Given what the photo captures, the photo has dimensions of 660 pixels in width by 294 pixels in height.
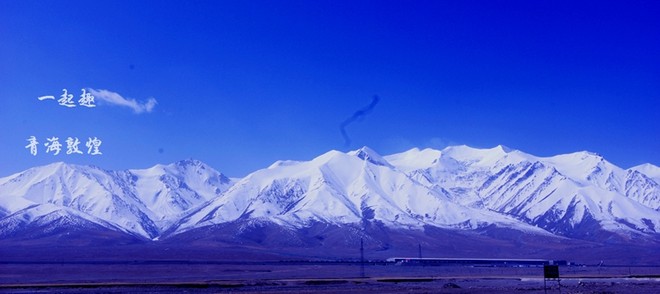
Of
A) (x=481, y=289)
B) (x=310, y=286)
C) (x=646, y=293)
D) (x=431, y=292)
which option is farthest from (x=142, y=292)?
(x=646, y=293)

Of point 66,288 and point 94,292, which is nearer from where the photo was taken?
point 94,292

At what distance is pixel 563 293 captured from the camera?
91.6 m

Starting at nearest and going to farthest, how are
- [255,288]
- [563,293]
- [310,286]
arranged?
[563,293] → [255,288] → [310,286]

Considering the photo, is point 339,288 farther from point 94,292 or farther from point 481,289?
point 94,292

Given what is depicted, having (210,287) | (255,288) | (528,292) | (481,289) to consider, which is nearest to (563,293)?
(528,292)

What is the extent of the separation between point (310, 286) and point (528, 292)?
3150 cm

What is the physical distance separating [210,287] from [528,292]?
143ft

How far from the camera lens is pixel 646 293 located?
91.9 meters

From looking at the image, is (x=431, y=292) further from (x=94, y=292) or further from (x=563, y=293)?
(x=94, y=292)

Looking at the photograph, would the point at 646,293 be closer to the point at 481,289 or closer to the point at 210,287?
the point at 481,289

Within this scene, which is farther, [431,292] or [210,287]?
[210,287]

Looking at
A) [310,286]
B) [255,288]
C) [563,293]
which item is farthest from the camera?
[310,286]

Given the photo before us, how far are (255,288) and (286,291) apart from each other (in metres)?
7.48

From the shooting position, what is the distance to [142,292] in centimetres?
9575
